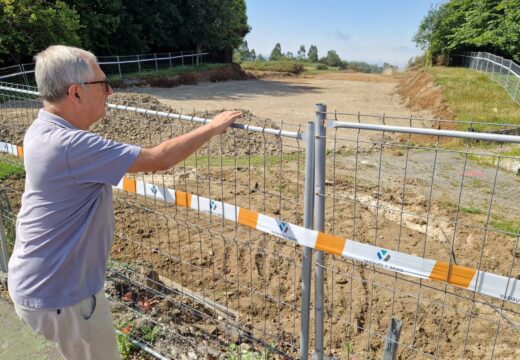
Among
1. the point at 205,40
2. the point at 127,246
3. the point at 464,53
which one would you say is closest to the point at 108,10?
the point at 205,40

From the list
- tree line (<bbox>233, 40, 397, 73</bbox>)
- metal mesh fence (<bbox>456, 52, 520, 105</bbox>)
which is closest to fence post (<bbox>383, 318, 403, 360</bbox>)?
metal mesh fence (<bbox>456, 52, 520, 105</bbox>)

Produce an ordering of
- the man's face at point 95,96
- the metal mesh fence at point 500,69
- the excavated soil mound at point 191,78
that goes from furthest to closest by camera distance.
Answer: the excavated soil mound at point 191,78
the metal mesh fence at point 500,69
the man's face at point 95,96

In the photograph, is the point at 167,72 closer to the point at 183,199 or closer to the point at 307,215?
the point at 183,199

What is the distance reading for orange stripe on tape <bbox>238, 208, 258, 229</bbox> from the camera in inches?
112

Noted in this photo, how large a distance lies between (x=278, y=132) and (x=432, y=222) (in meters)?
5.22

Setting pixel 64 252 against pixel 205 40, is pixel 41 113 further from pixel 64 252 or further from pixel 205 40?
pixel 205 40

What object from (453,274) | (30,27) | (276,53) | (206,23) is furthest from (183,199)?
(276,53)

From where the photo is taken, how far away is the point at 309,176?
257 centimetres

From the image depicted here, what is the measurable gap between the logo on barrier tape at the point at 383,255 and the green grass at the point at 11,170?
24.6ft

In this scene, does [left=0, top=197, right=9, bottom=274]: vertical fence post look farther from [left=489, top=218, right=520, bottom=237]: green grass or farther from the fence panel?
[left=489, top=218, right=520, bottom=237]: green grass

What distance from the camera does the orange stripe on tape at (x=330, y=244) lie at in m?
2.56

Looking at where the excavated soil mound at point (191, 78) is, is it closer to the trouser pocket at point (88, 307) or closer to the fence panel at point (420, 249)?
the fence panel at point (420, 249)

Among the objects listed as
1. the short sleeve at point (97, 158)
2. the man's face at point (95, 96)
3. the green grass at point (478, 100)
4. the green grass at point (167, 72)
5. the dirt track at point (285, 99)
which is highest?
the man's face at point (95, 96)

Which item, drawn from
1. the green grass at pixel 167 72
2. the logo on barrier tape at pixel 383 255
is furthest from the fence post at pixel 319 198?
the green grass at pixel 167 72
